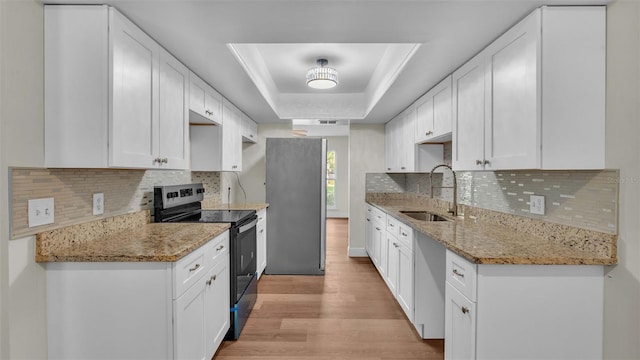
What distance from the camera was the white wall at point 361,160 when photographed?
4832 mm

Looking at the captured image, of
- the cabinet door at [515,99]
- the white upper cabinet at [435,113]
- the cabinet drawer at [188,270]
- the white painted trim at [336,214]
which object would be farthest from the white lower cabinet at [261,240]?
the white painted trim at [336,214]

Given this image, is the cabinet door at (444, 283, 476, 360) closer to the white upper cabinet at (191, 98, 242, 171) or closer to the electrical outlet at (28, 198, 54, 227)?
the electrical outlet at (28, 198, 54, 227)

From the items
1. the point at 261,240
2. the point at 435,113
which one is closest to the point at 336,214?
the point at 261,240

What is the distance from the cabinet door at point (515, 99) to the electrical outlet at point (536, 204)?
1.20ft

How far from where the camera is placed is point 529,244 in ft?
5.67

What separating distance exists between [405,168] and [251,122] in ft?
7.21

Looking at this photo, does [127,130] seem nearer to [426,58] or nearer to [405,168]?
[426,58]

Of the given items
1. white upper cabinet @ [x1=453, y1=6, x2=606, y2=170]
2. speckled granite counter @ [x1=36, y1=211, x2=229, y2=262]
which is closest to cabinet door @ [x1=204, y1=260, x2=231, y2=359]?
speckled granite counter @ [x1=36, y1=211, x2=229, y2=262]

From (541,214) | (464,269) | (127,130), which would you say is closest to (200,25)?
(127,130)

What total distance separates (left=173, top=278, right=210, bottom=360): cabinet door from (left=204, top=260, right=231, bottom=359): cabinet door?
0.21 ft

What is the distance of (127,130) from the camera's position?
1.63m

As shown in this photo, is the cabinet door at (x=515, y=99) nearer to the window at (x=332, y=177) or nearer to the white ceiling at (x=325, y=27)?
the white ceiling at (x=325, y=27)

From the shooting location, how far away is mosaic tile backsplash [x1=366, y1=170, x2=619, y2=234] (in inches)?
58.5

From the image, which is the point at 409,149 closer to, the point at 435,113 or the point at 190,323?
the point at 435,113
